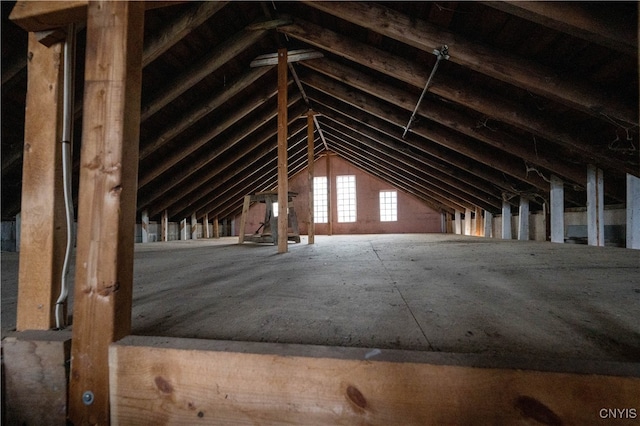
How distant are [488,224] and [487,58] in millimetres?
6084

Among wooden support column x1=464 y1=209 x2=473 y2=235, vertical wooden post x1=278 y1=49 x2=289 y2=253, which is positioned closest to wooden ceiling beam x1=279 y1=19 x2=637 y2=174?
vertical wooden post x1=278 y1=49 x2=289 y2=253

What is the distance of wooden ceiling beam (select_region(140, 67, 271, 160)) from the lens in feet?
15.3

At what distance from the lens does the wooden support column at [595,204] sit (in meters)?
3.94

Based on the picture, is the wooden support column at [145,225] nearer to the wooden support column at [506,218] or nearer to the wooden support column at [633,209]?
the wooden support column at [506,218]

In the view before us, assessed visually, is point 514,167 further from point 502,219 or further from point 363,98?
point 363,98

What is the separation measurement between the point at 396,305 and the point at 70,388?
3.81 ft

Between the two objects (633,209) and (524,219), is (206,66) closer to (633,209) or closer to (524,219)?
(633,209)

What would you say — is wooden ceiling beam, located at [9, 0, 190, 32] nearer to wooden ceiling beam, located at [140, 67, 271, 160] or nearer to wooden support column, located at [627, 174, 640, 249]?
wooden ceiling beam, located at [140, 67, 271, 160]

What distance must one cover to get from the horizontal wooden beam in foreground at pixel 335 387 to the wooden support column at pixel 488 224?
8.02 m

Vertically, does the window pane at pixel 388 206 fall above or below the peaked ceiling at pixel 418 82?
below

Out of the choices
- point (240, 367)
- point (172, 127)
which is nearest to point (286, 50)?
point (172, 127)

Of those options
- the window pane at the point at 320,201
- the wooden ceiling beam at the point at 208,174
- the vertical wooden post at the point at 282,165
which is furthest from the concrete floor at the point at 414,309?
the window pane at the point at 320,201

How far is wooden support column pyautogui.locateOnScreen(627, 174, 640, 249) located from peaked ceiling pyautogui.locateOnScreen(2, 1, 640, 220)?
0.25 meters

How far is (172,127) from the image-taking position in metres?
4.89
